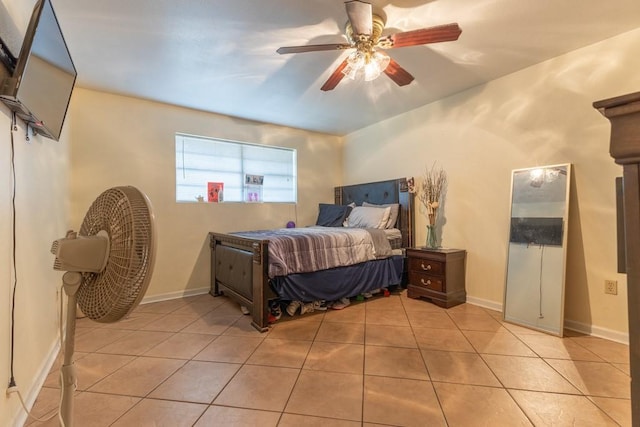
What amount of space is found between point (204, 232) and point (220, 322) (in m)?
1.33

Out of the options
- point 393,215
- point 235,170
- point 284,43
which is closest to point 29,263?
point 284,43

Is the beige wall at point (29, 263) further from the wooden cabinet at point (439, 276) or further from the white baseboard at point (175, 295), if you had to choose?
the wooden cabinet at point (439, 276)

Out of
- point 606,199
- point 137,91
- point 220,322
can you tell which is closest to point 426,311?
point 606,199

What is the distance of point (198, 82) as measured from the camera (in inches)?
109

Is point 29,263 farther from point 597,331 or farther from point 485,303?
point 597,331

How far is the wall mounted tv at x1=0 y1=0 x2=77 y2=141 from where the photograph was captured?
1160 mm

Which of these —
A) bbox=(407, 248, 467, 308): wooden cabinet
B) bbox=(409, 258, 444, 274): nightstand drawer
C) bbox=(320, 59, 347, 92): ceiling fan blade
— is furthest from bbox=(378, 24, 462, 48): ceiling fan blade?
bbox=(409, 258, 444, 274): nightstand drawer

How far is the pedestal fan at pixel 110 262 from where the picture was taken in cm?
80

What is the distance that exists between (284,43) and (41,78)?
4.82 ft

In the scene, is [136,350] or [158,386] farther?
[136,350]

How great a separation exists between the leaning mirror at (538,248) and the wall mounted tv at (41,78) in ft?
11.0

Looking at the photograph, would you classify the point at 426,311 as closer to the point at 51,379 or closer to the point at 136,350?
the point at 136,350

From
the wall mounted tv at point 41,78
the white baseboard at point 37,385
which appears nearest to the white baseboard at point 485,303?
the white baseboard at point 37,385

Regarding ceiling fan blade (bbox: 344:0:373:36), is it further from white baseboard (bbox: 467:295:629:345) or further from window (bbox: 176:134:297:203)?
white baseboard (bbox: 467:295:629:345)
